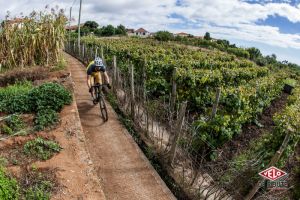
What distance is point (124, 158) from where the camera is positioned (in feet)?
29.1

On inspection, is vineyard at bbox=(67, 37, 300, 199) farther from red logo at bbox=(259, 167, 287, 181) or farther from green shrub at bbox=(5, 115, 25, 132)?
green shrub at bbox=(5, 115, 25, 132)

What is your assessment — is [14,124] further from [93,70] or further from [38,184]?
[93,70]

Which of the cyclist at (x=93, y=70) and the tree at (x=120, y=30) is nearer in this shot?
the cyclist at (x=93, y=70)

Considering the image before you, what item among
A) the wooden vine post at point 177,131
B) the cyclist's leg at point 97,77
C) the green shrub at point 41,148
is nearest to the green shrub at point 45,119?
the green shrub at point 41,148

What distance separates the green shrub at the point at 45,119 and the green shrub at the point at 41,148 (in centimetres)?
78

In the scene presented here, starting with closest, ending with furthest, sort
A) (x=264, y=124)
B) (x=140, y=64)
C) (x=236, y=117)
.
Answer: (x=236, y=117), (x=264, y=124), (x=140, y=64)

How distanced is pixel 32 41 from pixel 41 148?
8698mm

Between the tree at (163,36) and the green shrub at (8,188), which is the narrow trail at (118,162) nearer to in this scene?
the green shrub at (8,188)

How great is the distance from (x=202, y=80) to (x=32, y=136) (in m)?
7.85

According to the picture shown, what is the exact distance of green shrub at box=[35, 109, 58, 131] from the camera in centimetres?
846

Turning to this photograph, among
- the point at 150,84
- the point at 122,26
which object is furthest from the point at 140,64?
the point at 122,26

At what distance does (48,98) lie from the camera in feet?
31.0

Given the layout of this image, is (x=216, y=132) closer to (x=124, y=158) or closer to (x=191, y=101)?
(x=124, y=158)

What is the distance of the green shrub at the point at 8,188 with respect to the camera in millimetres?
5422
